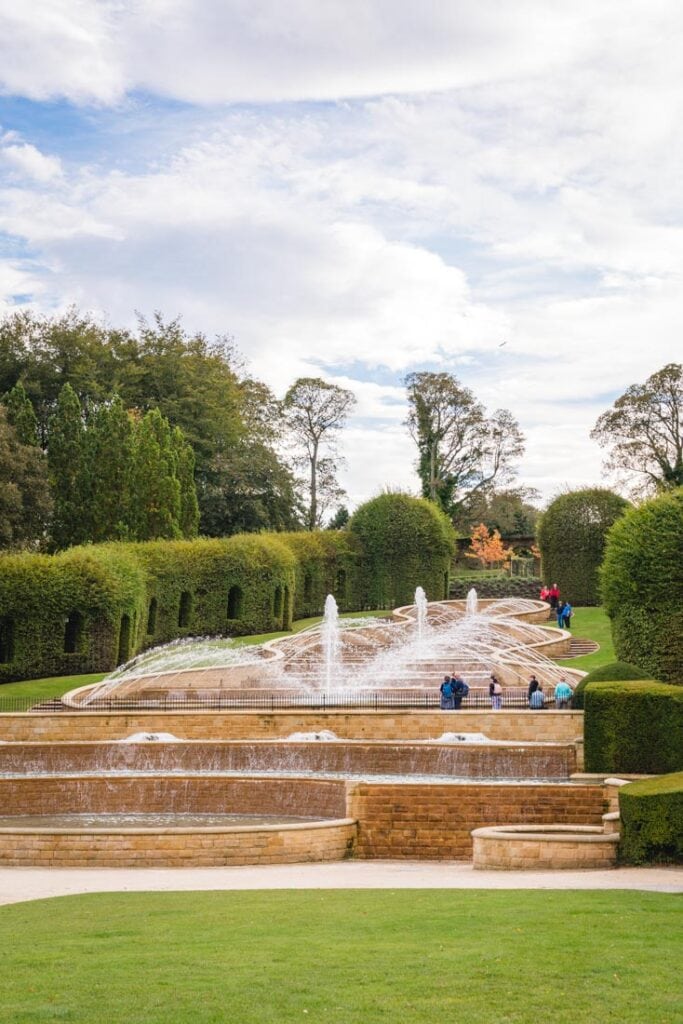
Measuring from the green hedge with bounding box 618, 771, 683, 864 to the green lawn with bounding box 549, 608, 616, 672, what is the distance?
56.1 ft

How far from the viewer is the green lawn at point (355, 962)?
261 inches

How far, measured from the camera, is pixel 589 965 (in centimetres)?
756

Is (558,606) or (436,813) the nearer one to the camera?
(436,813)

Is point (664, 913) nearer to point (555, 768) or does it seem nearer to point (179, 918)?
point (179, 918)

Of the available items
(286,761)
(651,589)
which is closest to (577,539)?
(651,589)

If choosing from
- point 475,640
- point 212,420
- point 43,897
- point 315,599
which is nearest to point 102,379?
point 212,420

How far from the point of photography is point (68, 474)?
47.2m

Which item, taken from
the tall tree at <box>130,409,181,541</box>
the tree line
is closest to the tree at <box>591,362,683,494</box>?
the tree line

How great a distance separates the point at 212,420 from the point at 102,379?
21.3 feet

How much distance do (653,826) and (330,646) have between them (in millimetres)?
21629

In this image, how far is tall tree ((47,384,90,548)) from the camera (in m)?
46.6

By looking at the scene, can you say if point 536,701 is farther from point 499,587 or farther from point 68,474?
point 499,587

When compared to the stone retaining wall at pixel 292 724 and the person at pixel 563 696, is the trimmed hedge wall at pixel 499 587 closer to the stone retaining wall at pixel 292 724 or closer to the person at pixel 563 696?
the person at pixel 563 696

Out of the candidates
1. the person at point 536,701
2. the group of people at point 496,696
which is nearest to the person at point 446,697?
the group of people at point 496,696
